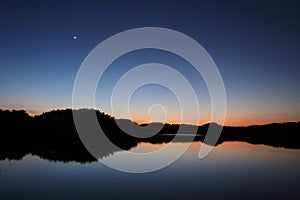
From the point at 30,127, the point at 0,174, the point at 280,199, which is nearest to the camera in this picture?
the point at 280,199

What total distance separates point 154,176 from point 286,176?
34.4ft

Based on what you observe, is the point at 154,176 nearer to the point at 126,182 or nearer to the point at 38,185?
the point at 126,182

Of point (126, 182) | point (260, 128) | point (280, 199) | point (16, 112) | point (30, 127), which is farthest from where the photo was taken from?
point (260, 128)

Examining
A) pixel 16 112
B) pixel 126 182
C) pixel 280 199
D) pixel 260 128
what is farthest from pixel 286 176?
pixel 260 128

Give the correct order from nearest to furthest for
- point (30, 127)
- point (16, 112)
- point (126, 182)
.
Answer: point (126, 182), point (30, 127), point (16, 112)

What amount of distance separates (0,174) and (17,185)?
16.5ft

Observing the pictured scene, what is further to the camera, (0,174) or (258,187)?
(0,174)

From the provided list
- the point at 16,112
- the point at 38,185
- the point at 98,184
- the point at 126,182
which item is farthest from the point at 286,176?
the point at 16,112

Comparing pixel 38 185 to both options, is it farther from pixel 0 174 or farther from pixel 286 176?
pixel 286 176

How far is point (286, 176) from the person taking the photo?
82.3 feet

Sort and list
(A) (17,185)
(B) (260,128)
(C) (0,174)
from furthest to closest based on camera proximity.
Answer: (B) (260,128) < (C) (0,174) < (A) (17,185)

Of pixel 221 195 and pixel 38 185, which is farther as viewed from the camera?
pixel 38 185

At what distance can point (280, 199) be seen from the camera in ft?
55.4

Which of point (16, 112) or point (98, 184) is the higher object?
point (16, 112)
